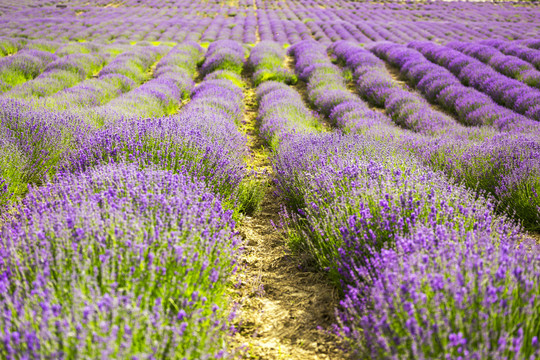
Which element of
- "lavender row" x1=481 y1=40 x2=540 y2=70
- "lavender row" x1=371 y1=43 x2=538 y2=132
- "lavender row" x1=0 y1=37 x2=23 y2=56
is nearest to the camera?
"lavender row" x1=371 y1=43 x2=538 y2=132

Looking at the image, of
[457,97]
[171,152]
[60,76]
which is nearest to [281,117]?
[171,152]

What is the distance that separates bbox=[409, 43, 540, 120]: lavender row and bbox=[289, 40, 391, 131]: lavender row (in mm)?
2599

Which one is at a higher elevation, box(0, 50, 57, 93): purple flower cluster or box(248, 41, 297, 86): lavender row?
box(0, 50, 57, 93): purple flower cluster

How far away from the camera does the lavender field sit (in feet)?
4.59

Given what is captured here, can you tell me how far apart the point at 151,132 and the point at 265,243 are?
1.50m

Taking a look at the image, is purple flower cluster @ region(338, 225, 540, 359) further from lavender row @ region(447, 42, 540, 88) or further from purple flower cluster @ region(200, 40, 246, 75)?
purple flower cluster @ region(200, 40, 246, 75)

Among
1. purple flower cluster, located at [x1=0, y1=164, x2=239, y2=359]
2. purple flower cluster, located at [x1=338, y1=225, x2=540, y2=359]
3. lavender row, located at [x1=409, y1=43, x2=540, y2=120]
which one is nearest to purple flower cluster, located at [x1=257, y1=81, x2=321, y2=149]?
purple flower cluster, located at [x1=0, y1=164, x2=239, y2=359]

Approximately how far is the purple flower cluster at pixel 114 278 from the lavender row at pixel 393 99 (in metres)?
4.67

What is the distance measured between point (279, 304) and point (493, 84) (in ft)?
24.7

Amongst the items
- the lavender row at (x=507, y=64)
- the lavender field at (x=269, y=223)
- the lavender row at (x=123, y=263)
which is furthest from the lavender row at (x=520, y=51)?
the lavender row at (x=123, y=263)

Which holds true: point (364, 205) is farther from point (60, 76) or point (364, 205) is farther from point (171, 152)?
point (60, 76)

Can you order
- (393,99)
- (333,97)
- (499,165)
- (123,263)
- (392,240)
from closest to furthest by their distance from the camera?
(123,263), (392,240), (499,165), (393,99), (333,97)

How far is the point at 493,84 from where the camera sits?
24.9ft

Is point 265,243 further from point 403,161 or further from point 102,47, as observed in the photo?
point 102,47
